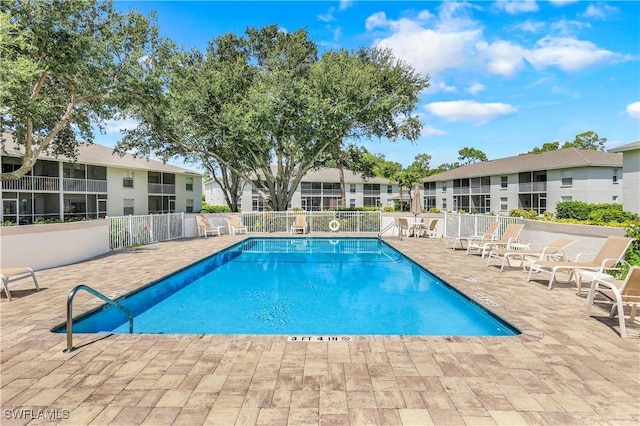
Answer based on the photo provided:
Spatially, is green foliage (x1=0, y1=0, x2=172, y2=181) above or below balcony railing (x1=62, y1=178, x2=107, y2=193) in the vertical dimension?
above

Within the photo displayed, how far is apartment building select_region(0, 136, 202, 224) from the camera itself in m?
21.1

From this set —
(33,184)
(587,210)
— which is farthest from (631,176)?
(33,184)

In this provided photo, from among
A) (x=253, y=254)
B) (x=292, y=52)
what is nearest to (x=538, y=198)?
(x=292, y=52)

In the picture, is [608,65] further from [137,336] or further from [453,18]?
[137,336]

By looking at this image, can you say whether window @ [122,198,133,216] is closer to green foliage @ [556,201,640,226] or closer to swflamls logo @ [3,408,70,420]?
swflamls logo @ [3,408,70,420]

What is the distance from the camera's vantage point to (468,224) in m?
14.7

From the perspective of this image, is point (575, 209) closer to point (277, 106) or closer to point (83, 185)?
point (277, 106)

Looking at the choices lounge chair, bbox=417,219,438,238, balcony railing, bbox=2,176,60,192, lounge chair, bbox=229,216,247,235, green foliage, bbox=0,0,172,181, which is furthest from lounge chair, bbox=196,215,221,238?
balcony railing, bbox=2,176,60,192

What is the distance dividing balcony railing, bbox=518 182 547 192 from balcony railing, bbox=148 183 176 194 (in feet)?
106

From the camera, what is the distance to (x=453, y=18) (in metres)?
13.0

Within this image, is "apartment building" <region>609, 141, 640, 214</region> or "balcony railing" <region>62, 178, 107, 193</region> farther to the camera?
"balcony railing" <region>62, 178, 107, 193</region>

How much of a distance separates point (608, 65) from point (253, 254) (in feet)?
58.0

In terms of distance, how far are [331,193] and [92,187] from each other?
24.7m

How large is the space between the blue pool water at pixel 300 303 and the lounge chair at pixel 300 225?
5588 mm
